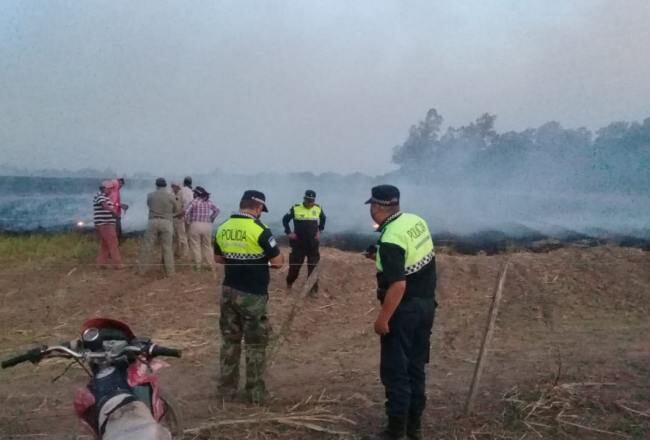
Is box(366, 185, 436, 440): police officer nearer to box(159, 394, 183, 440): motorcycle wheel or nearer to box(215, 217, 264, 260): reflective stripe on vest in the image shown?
box(215, 217, 264, 260): reflective stripe on vest

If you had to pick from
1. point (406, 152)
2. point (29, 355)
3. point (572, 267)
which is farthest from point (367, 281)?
point (406, 152)

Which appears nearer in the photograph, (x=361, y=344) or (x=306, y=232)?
(x=361, y=344)

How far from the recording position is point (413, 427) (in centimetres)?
469

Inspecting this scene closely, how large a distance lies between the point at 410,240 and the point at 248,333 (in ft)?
6.52

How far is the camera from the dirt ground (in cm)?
496

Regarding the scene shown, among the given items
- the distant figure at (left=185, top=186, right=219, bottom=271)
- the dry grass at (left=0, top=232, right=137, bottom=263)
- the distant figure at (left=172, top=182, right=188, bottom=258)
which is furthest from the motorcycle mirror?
the dry grass at (left=0, top=232, right=137, bottom=263)

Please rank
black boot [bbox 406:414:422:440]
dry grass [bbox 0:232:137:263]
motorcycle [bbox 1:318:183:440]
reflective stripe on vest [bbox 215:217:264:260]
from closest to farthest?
motorcycle [bbox 1:318:183:440]
black boot [bbox 406:414:422:440]
reflective stripe on vest [bbox 215:217:264:260]
dry grass [bbox 0:232:137:263]

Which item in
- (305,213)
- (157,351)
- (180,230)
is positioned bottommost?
(180,230)

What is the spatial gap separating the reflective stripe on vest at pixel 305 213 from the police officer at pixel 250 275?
4.72 m

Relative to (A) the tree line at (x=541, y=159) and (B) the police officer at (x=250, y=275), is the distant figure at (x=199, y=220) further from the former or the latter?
(A) the tree line at (x=541, y=159)

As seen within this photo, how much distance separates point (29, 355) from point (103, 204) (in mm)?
9256

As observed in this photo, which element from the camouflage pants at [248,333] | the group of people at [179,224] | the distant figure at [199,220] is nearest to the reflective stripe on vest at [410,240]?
the camouflage pants at [248,333]

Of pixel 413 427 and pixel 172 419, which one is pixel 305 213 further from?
pixel 172 419

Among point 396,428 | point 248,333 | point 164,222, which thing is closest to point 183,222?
point 164,222
